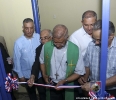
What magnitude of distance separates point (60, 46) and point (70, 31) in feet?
4.32

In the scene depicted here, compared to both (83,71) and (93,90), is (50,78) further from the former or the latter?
(93,90)

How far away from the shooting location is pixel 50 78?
2080 millimetres

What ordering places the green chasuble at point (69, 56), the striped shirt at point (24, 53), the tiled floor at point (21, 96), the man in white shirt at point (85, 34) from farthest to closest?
the tiled floor at point (21, 96) < the striped shirt at point (24, 53) < the man in white shirt at point (85, 34) < the green chasuble at point (69, 56)

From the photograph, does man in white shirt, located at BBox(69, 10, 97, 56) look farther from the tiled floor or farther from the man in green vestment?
the tiled floor

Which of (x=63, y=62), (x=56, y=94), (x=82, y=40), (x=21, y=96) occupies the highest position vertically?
(x=82, y=40)

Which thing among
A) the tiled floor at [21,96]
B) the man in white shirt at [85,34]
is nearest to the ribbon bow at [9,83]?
the man in white shirt at [85,34]

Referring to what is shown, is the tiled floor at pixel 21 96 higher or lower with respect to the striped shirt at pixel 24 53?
lower

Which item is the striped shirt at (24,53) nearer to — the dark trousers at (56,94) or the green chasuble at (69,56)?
the green chasuble at (69,56)

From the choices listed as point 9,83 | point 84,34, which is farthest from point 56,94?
point 84,34

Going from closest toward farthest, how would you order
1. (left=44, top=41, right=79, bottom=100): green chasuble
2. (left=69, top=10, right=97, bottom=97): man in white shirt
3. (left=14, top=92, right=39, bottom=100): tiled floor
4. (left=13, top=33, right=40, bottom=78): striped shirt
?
(left=44, top=41, right=79, bottom=100): green chasuble < (left=69, top=10, right=97, bottom=97): man in white shirt < (left=13, top=33, right=40, bottom=78): striped shirt < (left=14, top=92, right=39, bottom=100): tiled floor

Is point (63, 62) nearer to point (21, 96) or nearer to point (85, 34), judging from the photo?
point (85, 34)

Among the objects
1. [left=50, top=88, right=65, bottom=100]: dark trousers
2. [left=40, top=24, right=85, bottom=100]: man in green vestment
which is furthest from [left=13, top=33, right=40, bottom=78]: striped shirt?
[left=50, top=88, right=65, bottom=100]: dark trousers

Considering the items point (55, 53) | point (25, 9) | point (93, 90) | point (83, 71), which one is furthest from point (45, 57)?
point (25, 9)

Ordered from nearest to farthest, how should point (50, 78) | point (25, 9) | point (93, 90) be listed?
point (93, 90) < point (50, 78) < point (25, 9)
